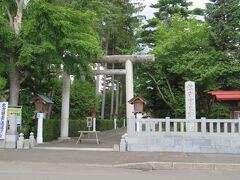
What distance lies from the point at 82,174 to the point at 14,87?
1336 centimetres

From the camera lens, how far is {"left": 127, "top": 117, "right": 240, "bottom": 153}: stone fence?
58.5ft

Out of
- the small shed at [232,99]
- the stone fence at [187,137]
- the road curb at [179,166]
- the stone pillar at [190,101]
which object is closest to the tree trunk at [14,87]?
the stone fence at [187,137]

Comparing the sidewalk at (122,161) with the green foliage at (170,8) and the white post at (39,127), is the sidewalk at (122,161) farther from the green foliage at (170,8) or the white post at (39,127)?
the green foliage at (170,8)

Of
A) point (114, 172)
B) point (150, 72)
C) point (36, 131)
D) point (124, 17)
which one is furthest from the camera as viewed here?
point (124, 17)

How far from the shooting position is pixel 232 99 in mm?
22922

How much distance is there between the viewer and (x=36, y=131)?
23.1 m

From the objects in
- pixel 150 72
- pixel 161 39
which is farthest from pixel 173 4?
pixel 150 72

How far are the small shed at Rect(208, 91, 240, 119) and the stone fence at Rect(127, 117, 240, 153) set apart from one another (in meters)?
4.72

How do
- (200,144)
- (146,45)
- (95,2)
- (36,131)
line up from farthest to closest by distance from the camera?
(146,45) → (95,2) → (36,131) → (200,144)

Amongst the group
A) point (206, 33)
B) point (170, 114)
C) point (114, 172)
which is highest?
point (206, 33)

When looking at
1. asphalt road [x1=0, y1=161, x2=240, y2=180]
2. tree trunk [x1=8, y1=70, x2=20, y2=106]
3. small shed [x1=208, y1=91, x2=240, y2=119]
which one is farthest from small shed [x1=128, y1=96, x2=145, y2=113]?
asphalt road [x1=0, y1=161, x2=240, y2=180]

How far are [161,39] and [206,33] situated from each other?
488 centimetres

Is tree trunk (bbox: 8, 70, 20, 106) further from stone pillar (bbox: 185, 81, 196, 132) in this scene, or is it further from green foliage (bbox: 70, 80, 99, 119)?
stone pillar (bbox: 185, 81, 196, 132)

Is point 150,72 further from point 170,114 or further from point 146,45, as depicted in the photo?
point 146,45
